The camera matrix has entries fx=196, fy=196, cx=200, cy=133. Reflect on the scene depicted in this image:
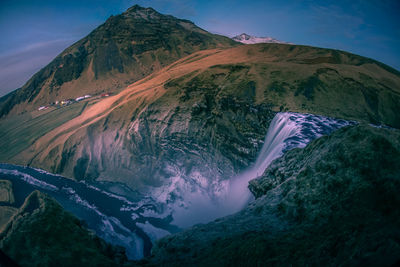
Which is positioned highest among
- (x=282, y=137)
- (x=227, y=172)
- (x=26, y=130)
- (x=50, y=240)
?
(x=26, y=130)

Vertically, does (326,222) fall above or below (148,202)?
above

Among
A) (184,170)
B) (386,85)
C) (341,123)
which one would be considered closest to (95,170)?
(184,170)

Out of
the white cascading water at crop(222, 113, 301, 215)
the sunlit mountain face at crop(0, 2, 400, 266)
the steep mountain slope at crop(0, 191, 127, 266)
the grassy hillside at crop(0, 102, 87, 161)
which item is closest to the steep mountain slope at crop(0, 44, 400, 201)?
the sunlit mountain face at crop(0, 2, 400, 266)

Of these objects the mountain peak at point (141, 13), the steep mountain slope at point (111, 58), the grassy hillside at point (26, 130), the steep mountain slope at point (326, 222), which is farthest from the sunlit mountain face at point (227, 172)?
the mountain peak at point (141, 13)

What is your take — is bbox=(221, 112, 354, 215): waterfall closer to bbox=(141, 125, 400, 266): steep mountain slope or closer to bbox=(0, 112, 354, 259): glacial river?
bbox=(0, 112, 354, 259): glacial river

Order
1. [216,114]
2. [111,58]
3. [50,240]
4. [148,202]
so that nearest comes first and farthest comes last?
[50,240], [216,114], [148,202], [111,58]

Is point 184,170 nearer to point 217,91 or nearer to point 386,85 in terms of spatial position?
point 217,91

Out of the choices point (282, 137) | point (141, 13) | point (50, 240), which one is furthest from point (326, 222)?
point (141, 13)

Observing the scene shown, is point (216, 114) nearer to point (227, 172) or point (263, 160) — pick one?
point (227, 172)
